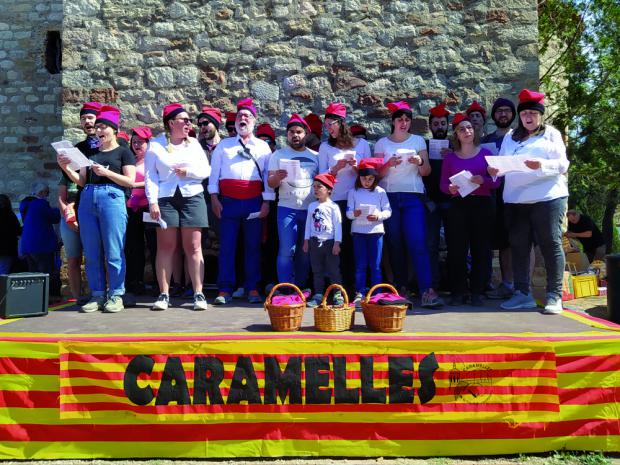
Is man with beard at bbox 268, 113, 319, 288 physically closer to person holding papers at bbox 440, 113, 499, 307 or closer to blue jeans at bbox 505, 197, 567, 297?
person holding papers at bbox 440, 113, 499, 307

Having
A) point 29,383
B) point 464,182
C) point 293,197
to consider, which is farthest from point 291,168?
point 29,383

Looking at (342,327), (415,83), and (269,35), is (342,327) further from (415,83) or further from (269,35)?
(269,35)

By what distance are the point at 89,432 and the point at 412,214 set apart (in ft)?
9.56

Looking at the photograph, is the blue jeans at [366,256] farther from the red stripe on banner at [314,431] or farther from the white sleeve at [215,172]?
the red stripe on banner at [314,431]

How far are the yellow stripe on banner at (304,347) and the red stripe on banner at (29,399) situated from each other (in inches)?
10.8

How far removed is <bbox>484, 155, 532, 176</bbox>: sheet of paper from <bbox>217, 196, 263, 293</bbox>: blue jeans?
201 cm

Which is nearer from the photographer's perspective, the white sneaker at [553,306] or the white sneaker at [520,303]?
the white sneaker at [553,306]

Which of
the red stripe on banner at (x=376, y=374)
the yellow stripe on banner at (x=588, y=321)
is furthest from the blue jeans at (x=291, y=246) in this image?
the yellow stripe on banner at (x=588, y=321)

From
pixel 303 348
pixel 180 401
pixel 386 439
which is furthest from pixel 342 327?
Answer: pixel 180 401

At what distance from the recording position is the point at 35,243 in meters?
5.54

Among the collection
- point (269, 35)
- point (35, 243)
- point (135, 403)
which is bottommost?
point (135, 403)

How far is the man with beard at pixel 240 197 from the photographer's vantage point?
15.3 feet

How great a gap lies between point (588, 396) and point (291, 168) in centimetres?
273

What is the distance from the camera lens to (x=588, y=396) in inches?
122
